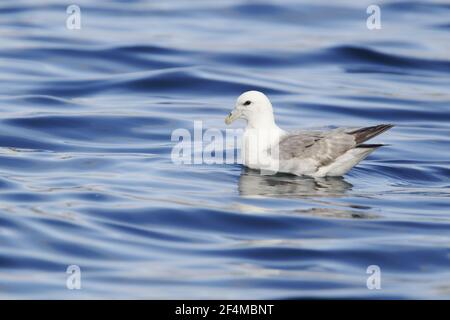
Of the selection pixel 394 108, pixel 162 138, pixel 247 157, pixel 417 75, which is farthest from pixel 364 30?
pixel 247 157

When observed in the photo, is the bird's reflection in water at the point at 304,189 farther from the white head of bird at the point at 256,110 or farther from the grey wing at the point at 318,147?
the white head of bird at the point at 256,110

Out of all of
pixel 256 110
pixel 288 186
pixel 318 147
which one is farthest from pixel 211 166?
pixel 318 147

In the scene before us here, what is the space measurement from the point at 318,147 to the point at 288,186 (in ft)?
1.96

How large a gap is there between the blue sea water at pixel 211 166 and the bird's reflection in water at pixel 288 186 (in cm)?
4

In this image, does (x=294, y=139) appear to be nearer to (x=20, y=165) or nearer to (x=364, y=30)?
(x=20, y=165)

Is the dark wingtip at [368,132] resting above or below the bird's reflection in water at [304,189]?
above

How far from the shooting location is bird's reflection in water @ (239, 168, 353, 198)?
12.0 m

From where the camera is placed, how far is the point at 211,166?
13.2 meters

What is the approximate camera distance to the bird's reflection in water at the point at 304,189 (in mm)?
11164

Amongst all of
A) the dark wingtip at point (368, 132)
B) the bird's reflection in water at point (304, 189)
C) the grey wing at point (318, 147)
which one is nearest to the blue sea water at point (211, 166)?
the bird's reflection in water at point (304, 189)

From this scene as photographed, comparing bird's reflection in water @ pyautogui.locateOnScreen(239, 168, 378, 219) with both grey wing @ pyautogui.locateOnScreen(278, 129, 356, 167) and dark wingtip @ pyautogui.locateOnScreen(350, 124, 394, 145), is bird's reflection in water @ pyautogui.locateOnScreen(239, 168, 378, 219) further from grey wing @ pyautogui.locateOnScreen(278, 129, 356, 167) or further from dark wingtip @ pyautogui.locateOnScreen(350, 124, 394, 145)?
dark wingtip @ pyautogui.locateOnScreen(350, 124, 394, 145)

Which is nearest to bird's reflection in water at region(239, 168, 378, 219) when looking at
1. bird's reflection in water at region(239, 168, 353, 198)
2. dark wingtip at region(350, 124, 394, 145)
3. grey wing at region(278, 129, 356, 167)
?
bird's reflection in water at region(239, 168, 353, 198)

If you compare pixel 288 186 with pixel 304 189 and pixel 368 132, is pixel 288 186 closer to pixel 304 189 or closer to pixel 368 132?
pixel 304 189

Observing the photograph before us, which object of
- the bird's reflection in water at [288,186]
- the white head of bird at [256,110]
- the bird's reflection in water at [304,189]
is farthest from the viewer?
the white head of bird at [256,110]
